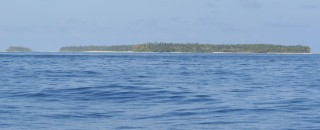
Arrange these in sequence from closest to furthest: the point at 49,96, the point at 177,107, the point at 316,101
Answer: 1. the point at 177,107
2. the point at 316,101
3. the point at 49,96

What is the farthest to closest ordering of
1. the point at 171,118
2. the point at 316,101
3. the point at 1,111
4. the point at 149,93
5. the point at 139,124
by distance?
the point at 149,93
the point at 316,101
the point at 1,111
the point at 171,118
the point at 139,124

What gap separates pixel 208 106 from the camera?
21.1 m

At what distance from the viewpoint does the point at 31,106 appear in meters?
21.0

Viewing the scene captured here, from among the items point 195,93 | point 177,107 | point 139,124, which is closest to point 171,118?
point 139,124

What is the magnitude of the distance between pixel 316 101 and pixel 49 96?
11001mm

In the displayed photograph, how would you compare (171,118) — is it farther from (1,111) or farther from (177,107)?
(1,111)

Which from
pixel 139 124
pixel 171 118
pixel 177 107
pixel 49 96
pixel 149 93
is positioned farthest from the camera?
pixel 149 93

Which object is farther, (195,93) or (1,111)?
(195,93)

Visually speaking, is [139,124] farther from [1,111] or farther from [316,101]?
[316,101]

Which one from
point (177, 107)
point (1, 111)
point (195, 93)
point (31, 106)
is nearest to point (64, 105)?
point (31, 106)

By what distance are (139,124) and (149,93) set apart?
992cm

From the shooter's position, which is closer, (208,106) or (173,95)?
(208,106)

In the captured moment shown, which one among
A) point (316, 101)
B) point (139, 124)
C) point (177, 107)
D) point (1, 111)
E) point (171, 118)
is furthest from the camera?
point (316, 101)

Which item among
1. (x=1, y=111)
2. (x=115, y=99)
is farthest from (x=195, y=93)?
(x=1, y=111)
